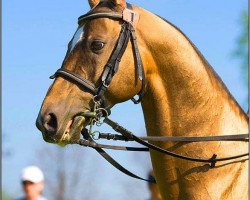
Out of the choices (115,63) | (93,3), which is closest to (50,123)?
(115,63)

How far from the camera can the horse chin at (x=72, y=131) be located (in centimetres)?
620

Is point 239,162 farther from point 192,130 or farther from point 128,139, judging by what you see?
point 128,139

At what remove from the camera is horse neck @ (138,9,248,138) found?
247 inches

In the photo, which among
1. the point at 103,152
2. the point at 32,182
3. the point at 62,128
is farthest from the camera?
the point at 32,182

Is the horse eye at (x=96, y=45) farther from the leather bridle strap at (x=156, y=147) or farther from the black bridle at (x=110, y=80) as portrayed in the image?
the leather bridle strap at (x=156, y=147)

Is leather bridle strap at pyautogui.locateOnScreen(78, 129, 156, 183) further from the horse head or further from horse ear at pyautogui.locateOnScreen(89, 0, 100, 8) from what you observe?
horse ear at pyautogui.locateOnScreen(89, 0, 100, 8)

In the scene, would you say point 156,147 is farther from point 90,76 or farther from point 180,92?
point 90,76

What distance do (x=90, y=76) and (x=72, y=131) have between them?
18.4 inches

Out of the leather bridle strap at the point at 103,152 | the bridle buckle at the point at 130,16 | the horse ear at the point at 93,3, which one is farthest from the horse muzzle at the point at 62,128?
the horse ear at the point at 93,3

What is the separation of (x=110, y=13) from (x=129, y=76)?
1.83 feet

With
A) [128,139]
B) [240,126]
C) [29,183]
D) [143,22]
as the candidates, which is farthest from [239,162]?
[29,183]

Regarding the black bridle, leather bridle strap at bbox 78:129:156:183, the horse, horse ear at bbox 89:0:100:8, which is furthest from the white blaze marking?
leather bridle strap at bbox 78:129:156:183

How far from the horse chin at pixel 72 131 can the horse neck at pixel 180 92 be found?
560mm

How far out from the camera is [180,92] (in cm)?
631
